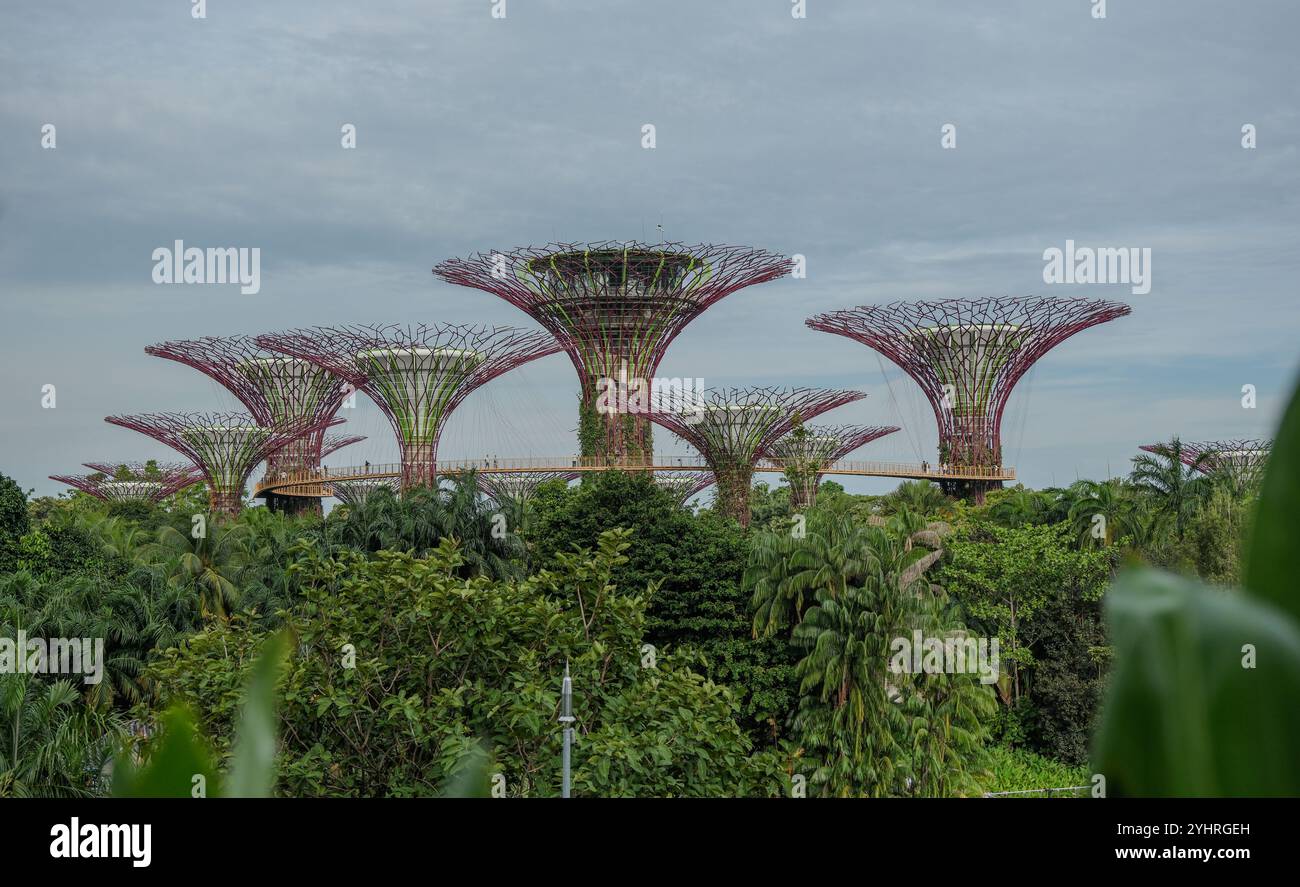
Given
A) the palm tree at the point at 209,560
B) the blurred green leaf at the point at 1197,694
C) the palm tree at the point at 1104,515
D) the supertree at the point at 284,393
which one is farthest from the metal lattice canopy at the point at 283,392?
the blurred green leaf at the point at 1197,694

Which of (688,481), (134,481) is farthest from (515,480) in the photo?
(134,481)

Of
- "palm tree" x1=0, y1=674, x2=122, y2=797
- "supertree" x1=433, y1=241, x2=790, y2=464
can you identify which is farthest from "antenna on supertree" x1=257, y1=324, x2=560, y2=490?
"palm tree" x1=0, y1=674, x2=122, y2=797

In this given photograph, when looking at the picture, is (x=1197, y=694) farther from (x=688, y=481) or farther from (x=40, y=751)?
(x=688, y=481)

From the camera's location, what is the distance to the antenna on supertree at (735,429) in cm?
3159

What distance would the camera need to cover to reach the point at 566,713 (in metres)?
7.38

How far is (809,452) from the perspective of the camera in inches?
1462

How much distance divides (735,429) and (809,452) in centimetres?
614

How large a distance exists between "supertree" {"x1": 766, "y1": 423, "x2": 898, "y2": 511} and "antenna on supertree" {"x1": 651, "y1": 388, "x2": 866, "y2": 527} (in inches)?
32.3

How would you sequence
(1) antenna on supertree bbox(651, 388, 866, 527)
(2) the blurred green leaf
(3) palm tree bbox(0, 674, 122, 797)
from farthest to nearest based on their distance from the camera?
(1) antenna on supertree bbox(651, 388, 866, 527) < (3) palm tree bbox(0, 674, 122, 797) < (2) the blurred green leaf

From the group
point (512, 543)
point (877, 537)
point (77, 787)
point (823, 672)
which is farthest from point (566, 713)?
point (512, 543)

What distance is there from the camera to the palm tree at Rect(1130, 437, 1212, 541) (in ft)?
68.3

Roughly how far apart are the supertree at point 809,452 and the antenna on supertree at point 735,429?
820 mm

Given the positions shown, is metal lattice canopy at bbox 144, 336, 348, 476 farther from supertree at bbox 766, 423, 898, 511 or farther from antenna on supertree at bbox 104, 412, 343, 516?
supertree at bbox 766, 423, 898, 511
